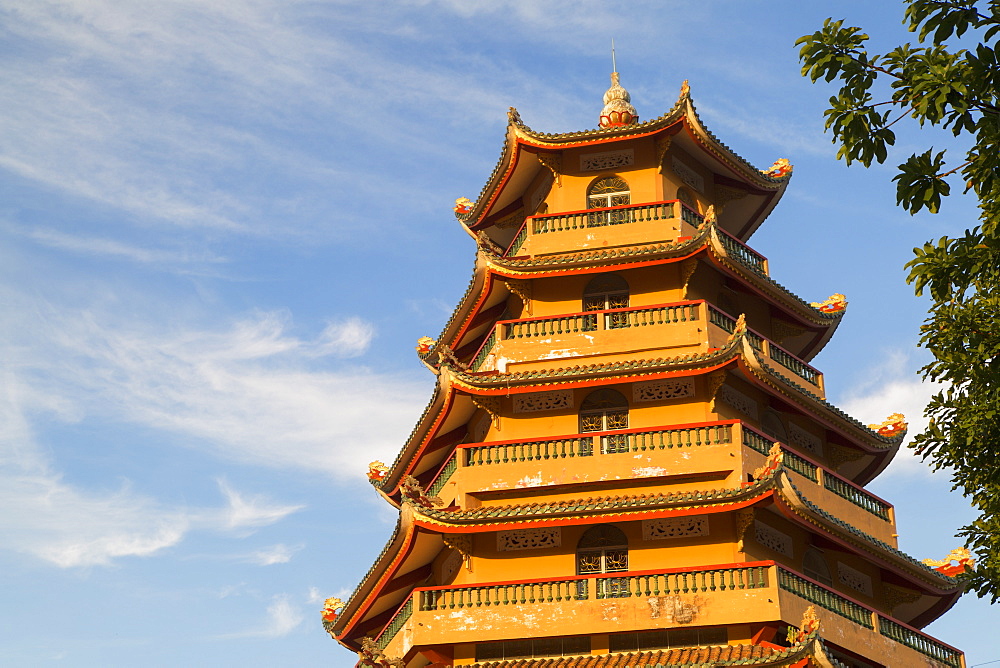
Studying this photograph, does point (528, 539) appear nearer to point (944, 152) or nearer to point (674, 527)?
point (674, 527)

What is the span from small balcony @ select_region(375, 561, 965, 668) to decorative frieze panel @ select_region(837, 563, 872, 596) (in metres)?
1.77

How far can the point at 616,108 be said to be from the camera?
3350cm

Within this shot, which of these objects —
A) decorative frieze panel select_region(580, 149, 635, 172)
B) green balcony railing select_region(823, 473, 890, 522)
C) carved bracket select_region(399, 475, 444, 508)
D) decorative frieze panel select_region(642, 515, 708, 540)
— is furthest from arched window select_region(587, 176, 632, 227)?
carved bracket select_region(399, 475, 444, 508)

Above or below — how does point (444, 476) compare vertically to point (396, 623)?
above

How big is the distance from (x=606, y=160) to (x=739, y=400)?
286 inches

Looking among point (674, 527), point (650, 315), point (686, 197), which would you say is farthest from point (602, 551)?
point (686, 197)

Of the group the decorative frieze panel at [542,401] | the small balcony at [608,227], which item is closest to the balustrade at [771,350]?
the small balcony at [608,227]

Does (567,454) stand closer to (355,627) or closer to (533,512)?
(533,512)

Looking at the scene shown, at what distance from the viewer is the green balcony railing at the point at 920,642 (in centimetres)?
2523

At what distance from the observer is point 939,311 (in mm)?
16938

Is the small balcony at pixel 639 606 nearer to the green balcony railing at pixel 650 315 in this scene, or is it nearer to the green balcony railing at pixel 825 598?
the green balcony railing at pixel 825 598

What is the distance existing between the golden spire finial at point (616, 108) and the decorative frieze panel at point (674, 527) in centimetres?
1156

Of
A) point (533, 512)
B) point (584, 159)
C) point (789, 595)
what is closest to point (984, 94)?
point (789, 595)

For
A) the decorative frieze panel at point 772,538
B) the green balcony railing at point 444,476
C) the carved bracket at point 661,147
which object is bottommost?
the decorative frieze panel at point 772,538
